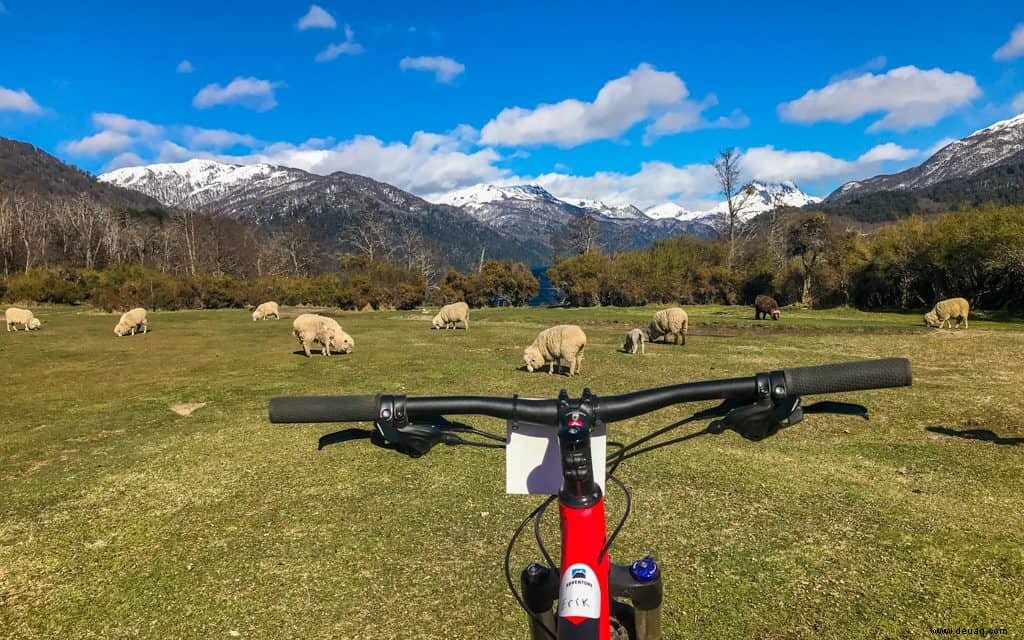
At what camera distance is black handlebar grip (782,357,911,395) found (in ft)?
6.43

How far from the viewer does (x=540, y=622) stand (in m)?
1.95

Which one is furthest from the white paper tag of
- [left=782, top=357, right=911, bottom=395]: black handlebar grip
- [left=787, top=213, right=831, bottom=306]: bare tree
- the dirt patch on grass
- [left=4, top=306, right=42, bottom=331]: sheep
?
[left=787, top=213, right=831, bottom=306]: bare tree

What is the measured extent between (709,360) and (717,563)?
13.2 m

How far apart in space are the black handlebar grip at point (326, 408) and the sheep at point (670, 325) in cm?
2063

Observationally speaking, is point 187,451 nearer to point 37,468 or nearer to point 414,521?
point 37,468

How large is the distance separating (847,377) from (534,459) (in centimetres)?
128

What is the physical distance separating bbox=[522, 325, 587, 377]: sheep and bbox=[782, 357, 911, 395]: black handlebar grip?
43.0 ft

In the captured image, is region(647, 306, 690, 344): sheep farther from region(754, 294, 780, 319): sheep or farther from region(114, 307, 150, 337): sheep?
region(114, 307, 150, 337): sheep

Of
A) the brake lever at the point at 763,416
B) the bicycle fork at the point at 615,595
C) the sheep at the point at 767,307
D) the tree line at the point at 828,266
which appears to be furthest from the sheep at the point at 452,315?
the brake lever at the point at 763,416

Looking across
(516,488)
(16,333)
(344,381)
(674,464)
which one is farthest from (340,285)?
(516,488)

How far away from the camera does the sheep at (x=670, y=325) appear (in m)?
21.4

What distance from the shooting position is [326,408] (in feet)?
6.73

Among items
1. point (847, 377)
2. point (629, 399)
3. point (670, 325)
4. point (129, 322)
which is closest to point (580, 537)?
point (629, 399)

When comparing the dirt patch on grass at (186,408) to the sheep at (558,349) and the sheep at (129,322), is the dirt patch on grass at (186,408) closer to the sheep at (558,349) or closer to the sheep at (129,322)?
the sheep at (558,349)
